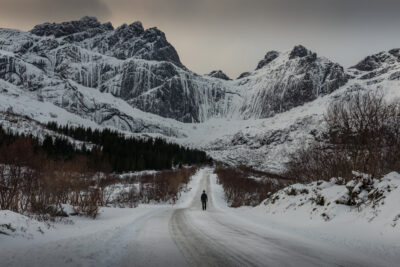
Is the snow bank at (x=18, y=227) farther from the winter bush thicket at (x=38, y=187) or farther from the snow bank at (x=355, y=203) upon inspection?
the snow bank at (x=355, y=203)

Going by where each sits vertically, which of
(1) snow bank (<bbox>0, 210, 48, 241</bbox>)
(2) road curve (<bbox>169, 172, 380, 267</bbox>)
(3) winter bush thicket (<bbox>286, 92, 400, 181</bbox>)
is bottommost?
(2) road curve (<bbox>169, 172, 380, 267</bbox>)

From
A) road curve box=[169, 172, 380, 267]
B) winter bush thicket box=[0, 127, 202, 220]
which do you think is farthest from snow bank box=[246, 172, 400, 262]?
winter bush thicket box=[0, 127, 202, 220]

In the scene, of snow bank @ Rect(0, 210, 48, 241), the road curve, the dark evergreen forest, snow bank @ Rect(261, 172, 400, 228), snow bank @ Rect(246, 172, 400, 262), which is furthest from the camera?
the dark evergreen forest

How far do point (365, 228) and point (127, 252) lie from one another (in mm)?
8303

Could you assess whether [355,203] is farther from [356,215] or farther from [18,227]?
[18,227]

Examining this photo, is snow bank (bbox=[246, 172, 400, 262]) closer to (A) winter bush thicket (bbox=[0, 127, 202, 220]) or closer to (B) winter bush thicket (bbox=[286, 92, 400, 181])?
(B) winter bush thicket (bbox=[286, 92, 400, 181])

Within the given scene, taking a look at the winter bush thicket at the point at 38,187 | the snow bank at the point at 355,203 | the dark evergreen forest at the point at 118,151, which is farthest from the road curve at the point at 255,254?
the dark evergreen forest at the point at 118,151

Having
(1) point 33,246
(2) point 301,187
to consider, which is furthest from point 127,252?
(2) point 301,187

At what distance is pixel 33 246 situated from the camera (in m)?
6.23

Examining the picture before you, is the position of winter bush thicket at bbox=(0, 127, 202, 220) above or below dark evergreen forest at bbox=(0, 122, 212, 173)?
below

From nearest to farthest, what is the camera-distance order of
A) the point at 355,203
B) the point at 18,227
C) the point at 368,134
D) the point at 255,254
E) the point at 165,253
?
the point at 255,254
the point at 165,253
the point at 18,227
the point at 355,203
the point at 368,134

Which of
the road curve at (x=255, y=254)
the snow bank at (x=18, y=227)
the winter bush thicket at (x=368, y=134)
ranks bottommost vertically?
the road curve at (x=255, y=254)

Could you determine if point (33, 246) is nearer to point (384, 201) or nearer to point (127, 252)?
point (127, 252)

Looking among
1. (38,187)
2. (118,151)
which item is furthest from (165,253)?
(118,151)
